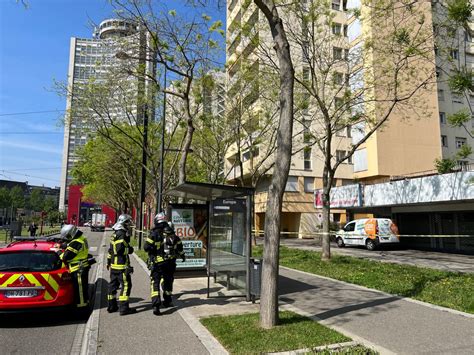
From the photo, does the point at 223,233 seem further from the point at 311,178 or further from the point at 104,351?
the point at 311,178

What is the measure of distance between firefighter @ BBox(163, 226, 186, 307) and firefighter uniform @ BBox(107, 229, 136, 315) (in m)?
0.71

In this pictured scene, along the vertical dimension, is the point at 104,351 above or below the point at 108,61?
below

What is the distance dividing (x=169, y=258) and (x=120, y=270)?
102cm

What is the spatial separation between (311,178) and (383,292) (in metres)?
32.1

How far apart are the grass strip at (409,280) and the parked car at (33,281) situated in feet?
24.1

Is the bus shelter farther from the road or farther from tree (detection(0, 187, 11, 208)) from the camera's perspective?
tree (detection(0, 187, 11, 208))

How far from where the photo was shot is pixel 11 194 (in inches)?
3428

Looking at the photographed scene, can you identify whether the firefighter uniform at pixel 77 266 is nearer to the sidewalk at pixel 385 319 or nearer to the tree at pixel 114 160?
the sidewalk at pixel 385 319

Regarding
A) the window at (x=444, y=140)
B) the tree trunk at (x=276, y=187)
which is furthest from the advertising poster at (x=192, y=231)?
the window at (x=444, y=140)

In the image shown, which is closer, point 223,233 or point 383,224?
point 223,233

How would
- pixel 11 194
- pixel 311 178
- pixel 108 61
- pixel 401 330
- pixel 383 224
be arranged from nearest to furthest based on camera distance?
pixel 401 330 < pixel 108 61 < pixel 383 224 < pixel 311 178 < pixel 11 194

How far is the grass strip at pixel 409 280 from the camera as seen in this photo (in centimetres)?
850

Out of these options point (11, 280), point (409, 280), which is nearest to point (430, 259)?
point (409, 280)

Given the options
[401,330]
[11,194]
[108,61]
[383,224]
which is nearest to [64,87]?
[108,61]
